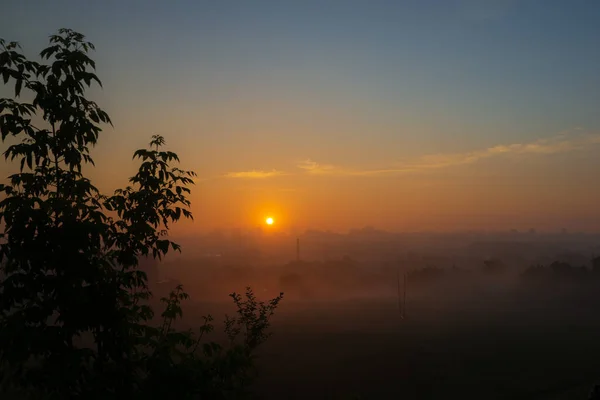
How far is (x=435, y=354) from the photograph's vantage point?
66062mm

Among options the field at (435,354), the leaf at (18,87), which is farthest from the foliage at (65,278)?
the field at (435,354)

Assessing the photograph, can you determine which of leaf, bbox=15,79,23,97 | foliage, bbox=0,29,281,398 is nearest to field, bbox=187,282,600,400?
foliage, bbox=0,29,281,398

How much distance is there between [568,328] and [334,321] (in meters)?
45.7

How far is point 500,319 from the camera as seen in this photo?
99438 millimetres

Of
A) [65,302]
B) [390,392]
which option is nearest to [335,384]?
[390,392]

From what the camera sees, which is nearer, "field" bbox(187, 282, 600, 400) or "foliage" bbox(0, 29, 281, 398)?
"foliage" bbox(0, 29, 281, 398)

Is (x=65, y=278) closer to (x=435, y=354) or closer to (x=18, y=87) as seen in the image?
(x=18, y=87)

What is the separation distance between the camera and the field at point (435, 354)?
163 ft

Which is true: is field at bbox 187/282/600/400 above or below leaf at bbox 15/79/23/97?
below

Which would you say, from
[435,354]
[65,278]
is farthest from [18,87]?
[435,354]

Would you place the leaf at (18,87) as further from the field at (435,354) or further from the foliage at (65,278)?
the field at (435,354)

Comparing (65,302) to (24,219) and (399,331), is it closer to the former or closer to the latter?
(24,219)

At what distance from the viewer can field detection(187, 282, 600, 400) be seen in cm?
4966

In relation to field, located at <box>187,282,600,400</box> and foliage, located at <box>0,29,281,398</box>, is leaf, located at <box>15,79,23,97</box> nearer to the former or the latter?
foliage, located at <box>0,29,281,398</box>
